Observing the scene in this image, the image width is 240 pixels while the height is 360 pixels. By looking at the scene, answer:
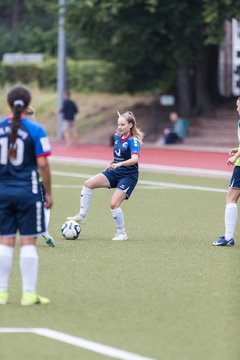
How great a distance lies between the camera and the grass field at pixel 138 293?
8.59m

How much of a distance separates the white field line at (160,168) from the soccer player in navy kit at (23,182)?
18.3m

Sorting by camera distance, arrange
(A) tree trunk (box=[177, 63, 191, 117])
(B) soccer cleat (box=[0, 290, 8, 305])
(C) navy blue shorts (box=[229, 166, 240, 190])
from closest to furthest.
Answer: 1. (B) soccer cleat (box=[0, 290, 8, 305])
2. (C) navy blue shorts (box=[229, 166, 240, 190])
3. (A) tree trunk (box=[177, 63, 191, 117])

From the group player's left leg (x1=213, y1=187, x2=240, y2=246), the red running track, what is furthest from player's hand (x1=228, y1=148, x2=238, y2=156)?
the red running track

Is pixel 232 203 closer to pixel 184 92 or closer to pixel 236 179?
pixel 236 179

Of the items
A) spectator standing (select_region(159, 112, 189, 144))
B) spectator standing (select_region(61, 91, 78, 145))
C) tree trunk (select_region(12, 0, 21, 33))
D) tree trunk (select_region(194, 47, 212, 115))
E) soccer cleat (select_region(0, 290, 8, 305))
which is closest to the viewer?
soccer cleat (select_region(0, 290, 8, 305))

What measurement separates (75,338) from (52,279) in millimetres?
2924

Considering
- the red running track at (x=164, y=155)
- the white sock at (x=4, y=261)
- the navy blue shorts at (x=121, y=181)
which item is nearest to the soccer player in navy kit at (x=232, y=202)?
the navy blue shorts at (x=121, y=181)

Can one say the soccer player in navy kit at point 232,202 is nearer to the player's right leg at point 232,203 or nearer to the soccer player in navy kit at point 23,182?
the player's right leg at point 232,203

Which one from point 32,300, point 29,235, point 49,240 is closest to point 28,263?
point 29,235

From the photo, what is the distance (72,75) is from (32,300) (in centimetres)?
4307

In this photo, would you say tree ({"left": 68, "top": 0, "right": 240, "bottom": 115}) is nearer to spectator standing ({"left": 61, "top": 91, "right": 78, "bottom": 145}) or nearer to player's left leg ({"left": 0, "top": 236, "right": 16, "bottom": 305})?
spectator standing ({"left": 61, "top": 91, "right": 78, "bottom": 145})

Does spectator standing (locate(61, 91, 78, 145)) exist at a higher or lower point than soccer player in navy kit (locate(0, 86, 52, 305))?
lower

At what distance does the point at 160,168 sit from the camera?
30.8 meters

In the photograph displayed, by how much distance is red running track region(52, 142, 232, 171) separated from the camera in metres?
32.6
